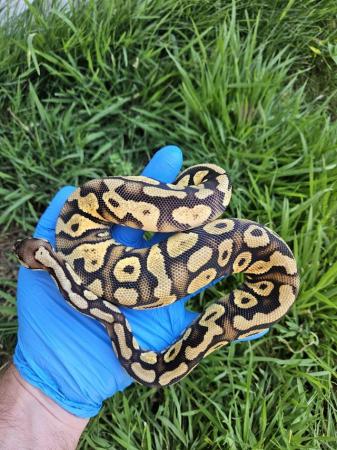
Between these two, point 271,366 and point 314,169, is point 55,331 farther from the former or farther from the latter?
point 314,169

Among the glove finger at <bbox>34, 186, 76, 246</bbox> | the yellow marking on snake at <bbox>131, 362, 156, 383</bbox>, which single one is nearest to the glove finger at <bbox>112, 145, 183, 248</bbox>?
the glove finger at <bbox>34, 186, 76, 246</bbox>

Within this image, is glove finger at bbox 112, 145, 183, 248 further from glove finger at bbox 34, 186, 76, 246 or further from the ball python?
glove finger at bbox 34, 186, 76, 246

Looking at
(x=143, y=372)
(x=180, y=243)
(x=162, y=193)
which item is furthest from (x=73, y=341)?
(x=162, y=193)

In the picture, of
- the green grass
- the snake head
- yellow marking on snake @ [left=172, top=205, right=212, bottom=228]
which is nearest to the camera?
yellow marking on snake @ [left=172, top=205, right=212, bottom=228]

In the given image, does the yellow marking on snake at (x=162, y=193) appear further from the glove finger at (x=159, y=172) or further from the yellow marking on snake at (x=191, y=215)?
the glove finger at (x=159, y=172)

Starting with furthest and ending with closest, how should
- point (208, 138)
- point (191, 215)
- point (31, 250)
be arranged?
1. point (208, 138)
2. point (31, 250)
3. point (191, 215)

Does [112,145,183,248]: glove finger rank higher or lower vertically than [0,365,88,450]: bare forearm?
higher

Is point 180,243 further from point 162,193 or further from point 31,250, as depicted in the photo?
point 31,250
